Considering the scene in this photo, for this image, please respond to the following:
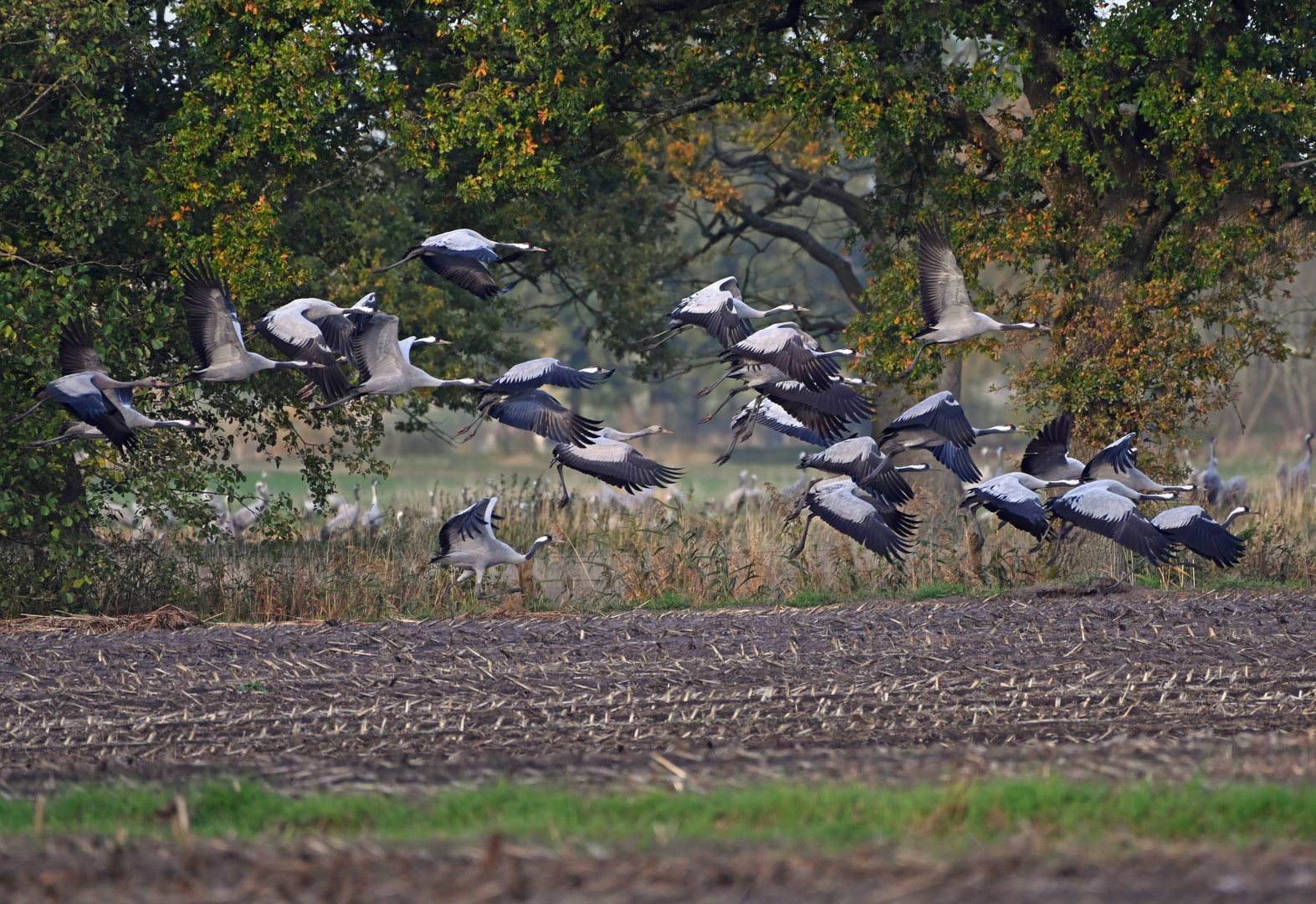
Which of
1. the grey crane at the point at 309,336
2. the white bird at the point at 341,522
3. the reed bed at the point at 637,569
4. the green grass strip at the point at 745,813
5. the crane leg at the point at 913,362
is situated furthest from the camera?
the white bird at the point at 341,522

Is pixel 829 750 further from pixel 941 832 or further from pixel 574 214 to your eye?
pixel 574 214

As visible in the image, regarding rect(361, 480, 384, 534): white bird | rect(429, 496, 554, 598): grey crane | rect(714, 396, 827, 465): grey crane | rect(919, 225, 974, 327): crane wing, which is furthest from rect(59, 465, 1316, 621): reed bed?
rect(919, 225, 974, 327): crane wing

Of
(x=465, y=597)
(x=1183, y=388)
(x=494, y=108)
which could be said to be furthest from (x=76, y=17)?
(x=1183, y=388)

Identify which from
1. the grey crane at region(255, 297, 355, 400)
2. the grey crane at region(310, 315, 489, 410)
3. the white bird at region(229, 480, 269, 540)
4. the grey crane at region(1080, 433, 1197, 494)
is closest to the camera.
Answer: the grey crane at region(255, 297, 355, 400)

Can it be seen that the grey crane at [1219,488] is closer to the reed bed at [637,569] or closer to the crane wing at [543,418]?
the reed bed at [637,569]

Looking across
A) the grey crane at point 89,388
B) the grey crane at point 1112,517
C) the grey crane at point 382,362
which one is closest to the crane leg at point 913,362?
the grey crane at point 1112,517

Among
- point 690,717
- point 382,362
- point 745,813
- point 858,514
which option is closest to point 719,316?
point 858,514

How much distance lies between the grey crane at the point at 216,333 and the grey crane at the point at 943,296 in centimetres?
542

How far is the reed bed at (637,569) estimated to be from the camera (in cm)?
1498

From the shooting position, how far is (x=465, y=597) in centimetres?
1512

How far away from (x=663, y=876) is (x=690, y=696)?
436cm

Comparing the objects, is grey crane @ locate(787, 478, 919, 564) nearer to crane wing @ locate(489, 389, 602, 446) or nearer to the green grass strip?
crane wing @ locate(489, 389, 602, 446)

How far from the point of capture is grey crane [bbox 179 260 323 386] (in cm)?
1245

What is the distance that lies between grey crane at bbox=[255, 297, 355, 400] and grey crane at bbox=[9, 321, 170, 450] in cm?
115
